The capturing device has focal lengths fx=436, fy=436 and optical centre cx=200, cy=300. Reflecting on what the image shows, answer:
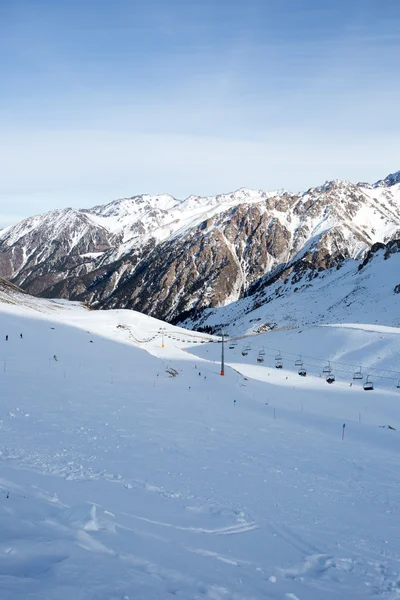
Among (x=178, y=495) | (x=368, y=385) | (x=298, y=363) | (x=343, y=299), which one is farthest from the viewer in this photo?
(x=343, y=299)

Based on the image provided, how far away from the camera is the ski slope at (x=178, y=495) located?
829cm

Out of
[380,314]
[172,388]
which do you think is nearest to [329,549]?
[172,388]

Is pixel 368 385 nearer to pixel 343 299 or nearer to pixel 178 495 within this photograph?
pixel 178 495

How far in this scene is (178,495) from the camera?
43.5 ft

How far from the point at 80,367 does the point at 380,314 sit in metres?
79.9

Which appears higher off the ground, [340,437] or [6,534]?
[6,534]

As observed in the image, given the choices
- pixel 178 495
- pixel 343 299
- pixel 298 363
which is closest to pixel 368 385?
pixel 298 363

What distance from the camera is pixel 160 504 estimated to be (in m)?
12.4

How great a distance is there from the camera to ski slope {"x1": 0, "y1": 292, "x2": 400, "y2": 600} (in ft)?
27.2

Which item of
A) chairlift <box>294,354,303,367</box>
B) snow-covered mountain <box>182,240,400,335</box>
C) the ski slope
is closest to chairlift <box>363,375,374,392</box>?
chairlift <box>294,354,303,367</box>

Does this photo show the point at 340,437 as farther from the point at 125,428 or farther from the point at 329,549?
the point at 329,549

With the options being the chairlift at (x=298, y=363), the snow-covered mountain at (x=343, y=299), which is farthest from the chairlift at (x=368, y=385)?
the snow-covered mountain at (x=343, y=299)

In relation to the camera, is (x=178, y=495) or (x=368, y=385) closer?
(x=178, y=495)

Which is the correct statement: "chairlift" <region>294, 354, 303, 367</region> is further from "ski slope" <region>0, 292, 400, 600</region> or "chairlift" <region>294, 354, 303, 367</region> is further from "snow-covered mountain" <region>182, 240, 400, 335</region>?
"snow-covered mountain" <region>182, 240, 400, 335</region>
